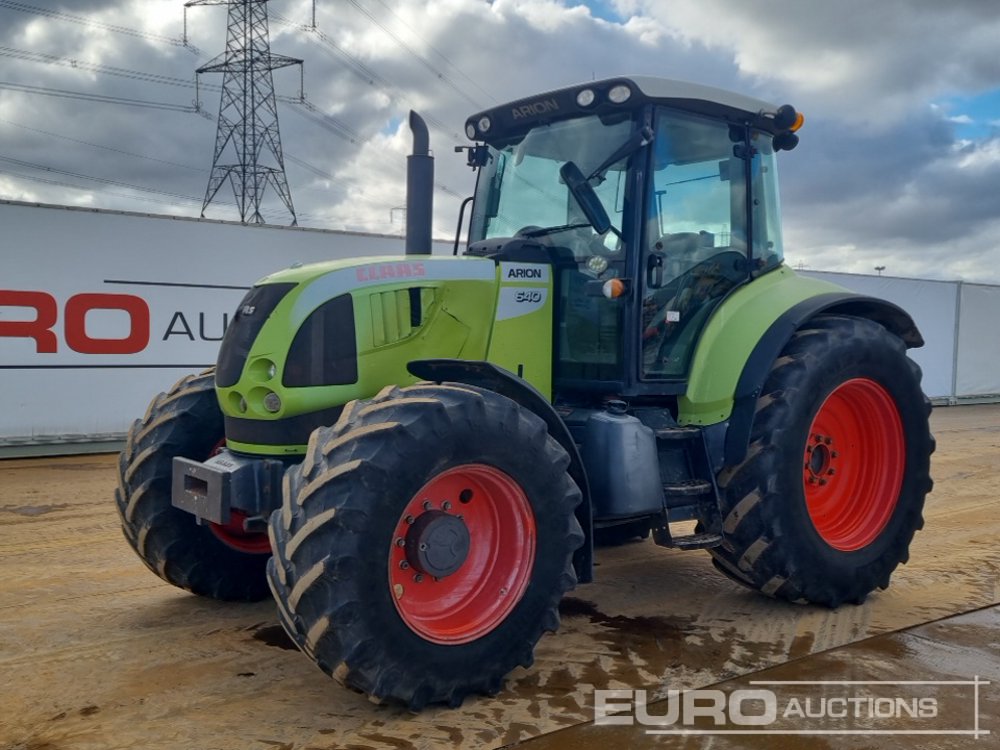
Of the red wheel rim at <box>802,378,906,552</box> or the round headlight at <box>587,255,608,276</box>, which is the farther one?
the red wheel rim at <box>802,378,906,552</box>

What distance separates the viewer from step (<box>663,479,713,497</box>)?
4.58 meters

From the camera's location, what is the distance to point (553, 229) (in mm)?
4957

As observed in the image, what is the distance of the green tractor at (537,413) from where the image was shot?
347 centimetres

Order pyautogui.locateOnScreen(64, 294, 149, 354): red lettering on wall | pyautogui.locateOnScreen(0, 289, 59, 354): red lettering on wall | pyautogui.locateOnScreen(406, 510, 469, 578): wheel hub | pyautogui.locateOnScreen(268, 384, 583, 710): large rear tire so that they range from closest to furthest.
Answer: pyautogui.locateOnScreen(268, 384, 583, 710): large rear tire
pyautogui.locateOnScreen(406, 510, 469, 578): wheel hub
pyautogui.locateOnScreen(0, 289, 59, 354): red lettering on wall
pyautogui.locateOnScreen(64, 294, 149, 354): red lettering on wall

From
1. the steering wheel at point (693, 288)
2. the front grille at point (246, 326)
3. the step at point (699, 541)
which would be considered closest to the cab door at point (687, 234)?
the steering wheel at point (693, 288)

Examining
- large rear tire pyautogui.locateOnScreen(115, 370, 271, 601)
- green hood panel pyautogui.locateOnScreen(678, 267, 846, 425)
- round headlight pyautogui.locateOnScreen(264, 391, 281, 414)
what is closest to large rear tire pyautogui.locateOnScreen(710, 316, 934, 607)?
green hood panel pyautogui.locateOnScreen(678, 267, 846, 425)

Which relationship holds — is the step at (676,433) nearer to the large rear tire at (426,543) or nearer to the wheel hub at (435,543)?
the large rear tire at (426,543)

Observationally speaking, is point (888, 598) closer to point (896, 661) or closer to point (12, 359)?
point (896, 661)

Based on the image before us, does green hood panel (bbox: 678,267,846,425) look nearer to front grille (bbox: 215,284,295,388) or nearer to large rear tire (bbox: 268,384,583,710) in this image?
large rear tire (bbox: 268,384,583,710)

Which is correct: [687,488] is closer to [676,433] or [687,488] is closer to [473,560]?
[676,433]

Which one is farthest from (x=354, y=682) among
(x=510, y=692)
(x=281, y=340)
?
(x=281, y=340)

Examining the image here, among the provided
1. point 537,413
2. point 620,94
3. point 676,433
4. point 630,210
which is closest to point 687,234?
point 630,210

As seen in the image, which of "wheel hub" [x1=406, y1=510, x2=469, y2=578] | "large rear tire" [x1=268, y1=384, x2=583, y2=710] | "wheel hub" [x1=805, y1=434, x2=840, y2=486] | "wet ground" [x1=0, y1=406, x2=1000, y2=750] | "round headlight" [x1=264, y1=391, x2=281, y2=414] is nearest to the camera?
"large rear tire" [x1=268, y1=384, x2=583, y2=710]

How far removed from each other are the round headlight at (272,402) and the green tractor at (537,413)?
0.04 feet
